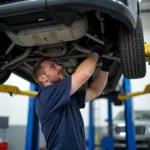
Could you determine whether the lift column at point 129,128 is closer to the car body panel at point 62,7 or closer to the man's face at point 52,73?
the man's face at point 52,73

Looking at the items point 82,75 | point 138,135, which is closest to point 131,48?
point 82,75

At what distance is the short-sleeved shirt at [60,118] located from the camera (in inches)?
57.9

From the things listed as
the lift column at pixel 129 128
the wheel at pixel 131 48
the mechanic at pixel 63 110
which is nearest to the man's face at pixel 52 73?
the mechanic at pixel 63 110

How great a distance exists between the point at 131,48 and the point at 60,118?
0.68m

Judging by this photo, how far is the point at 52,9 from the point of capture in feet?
4.11

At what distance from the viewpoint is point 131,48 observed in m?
1.58

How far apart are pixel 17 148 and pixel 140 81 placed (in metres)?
4.14

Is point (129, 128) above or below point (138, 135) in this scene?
above

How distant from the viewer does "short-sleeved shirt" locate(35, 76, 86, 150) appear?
4.82 feet

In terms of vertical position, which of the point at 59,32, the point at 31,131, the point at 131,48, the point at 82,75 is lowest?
the point at 31,131

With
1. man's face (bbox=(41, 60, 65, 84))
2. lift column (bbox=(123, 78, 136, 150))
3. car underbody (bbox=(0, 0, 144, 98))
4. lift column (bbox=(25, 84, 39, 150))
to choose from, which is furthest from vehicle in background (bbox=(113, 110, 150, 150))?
man's face (bbox=(41, 60, 65, 84))

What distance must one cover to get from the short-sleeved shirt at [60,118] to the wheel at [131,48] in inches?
17.5

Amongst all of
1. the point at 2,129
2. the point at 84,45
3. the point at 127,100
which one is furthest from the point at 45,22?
the point at 2,129

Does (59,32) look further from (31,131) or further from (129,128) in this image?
(129,128)
